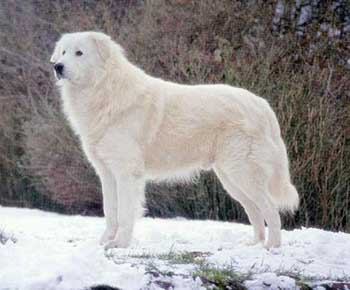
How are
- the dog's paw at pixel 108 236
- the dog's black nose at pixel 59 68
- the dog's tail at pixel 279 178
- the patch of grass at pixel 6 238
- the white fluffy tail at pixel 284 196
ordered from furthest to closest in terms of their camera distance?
the white fluffy tail at pixel 284 196 < the dog's tail at pixel 279 178 < the dog's paw at pixel 108 236 < the dog's black nose at pixel 59 68 < the patch of grass at pixel 6 238

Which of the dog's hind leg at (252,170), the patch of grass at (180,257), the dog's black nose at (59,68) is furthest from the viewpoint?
the dog's hind leg at (252,170)

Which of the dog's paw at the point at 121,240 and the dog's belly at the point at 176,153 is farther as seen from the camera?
the dog's belly at the point at 176,153

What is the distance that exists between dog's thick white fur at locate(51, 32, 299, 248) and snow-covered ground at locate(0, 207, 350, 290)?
47cm

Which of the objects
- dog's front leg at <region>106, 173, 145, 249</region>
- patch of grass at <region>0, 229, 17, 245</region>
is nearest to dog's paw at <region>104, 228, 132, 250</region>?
dog's front leg at <region>106, 173, 145, 249</region>

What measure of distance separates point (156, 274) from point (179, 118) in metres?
2.26

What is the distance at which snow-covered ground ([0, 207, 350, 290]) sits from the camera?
4160mm

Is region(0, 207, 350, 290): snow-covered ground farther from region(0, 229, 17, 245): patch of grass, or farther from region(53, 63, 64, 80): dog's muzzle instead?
region(53, 63, 64, 80): dog's muzzle

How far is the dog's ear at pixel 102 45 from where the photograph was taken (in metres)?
6.30

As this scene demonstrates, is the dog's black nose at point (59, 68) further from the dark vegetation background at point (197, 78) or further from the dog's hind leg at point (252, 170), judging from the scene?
the dark vegetation background at point (197, 78)

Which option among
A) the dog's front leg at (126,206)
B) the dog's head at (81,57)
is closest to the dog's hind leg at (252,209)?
the dog's front leg at (126,206)

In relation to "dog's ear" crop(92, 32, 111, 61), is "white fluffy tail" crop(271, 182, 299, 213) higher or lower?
lower

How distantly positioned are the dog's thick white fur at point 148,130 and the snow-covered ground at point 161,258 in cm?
47

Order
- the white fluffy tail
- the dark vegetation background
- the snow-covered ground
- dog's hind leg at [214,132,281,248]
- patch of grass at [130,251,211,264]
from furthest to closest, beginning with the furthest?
the dark vegetation background, the white fluffy tail, dog's hind leg at [214,132,281,248], patch of grass at [130,251,211,264], the snow-covered ground

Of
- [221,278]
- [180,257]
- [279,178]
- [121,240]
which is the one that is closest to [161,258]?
[180,257]
